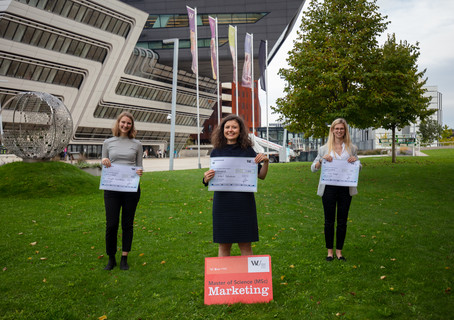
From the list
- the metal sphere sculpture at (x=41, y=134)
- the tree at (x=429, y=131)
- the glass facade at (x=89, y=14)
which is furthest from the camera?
the tree at (x=429, y=131)

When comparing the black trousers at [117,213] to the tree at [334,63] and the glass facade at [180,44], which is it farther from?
the glass facade at [180,44]

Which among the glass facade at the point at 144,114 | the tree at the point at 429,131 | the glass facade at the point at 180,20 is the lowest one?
the tree at the point at 429,131

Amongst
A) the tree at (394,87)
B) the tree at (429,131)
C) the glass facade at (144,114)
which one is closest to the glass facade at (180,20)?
the glass facade at (144,114)

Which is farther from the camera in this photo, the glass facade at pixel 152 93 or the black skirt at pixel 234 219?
the glass facade at pixel 152 93

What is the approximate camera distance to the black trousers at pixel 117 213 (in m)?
5.66

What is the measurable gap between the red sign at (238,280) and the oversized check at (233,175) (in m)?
0.84

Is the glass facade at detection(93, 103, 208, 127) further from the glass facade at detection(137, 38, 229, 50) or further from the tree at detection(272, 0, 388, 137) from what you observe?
the tree at detection(272, 0, 388, 137)

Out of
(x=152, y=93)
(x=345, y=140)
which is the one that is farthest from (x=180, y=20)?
(x=345, y=140)

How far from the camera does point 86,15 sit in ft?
157

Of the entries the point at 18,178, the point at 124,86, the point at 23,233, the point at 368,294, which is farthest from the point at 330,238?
the point at 124,86

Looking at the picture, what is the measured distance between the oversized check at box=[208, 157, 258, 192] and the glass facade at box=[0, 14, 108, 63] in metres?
46.0

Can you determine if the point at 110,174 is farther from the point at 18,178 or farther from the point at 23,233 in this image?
the point at 18,178

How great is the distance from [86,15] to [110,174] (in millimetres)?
49496

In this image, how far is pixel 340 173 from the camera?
227 inches
